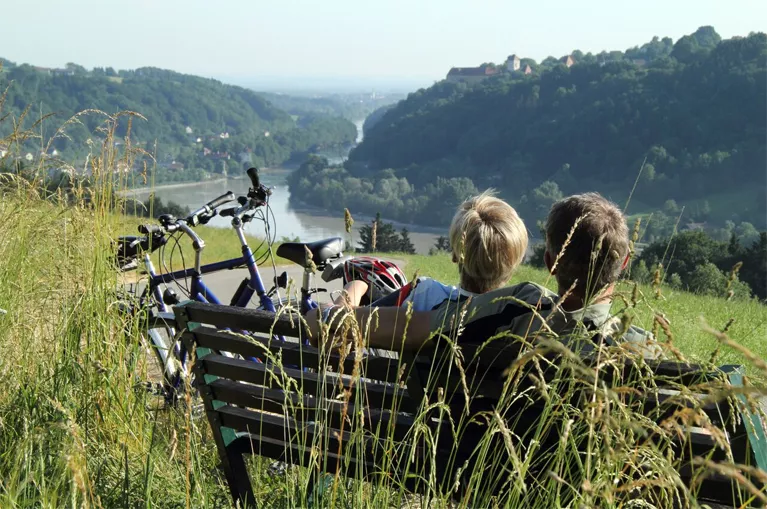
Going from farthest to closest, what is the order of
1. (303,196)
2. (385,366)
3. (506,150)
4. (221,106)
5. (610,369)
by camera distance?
(221,106) < (506,150) < (303,196) < (385,366) < (610,369)

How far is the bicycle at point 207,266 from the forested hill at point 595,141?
207 ft

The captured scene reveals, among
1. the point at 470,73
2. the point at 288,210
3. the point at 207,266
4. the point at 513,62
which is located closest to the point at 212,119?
the point at 470,73

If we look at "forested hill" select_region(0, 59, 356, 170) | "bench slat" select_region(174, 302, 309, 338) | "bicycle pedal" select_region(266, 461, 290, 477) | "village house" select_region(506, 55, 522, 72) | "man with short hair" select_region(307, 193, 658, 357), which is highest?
"village house" select_region(506, 55, 522, 72)

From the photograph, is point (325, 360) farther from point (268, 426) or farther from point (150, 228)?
point (150, 228)

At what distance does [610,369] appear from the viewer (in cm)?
164

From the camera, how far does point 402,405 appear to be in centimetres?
195

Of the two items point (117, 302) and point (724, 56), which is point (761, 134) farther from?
point (117, 302)

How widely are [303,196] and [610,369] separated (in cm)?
8269

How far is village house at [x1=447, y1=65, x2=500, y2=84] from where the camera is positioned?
421 ft

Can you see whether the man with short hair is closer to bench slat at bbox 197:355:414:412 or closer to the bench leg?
bench slat at bbox 197:355:414:412

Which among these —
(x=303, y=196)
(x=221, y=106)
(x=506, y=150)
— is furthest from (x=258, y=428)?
(x=221, y=106)

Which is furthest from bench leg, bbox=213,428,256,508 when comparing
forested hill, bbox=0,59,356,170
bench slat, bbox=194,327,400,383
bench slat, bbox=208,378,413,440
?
forested hill, bbox=0,59,356,170

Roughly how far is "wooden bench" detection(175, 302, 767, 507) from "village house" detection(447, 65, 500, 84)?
5054 inches

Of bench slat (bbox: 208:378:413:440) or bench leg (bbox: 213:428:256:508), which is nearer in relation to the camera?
bench slat (bbox: 208:378:413:440)
